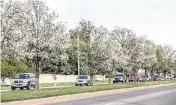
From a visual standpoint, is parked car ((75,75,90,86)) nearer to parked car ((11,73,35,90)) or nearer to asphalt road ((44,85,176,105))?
parked car ((11,73,35,90))

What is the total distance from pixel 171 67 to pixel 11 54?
77.3 m

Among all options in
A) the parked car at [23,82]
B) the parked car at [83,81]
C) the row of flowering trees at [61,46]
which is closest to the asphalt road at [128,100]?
the row of flowering trees at [61,46]

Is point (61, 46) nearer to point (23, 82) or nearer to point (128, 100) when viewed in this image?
point (128, 100)

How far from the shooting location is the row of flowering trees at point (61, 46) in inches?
1017

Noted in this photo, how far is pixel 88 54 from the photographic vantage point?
51.9 m

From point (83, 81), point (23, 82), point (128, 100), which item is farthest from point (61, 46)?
point (83, 81)

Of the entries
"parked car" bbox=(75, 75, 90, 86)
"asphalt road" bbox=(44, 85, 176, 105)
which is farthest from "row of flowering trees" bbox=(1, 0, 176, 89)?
"asphalt road" bbox=(44, 85, 176, 105)

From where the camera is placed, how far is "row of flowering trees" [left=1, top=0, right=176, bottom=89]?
25.8 meters

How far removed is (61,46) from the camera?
33.7m

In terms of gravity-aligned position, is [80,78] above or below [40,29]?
below

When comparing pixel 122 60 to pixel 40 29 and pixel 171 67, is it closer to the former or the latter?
pixel 40 29

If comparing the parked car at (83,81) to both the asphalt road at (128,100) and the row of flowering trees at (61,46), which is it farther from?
the asphalt road at (128,100)

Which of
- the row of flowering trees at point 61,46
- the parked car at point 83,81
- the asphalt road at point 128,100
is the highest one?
the row of flowering trees at point 61,46

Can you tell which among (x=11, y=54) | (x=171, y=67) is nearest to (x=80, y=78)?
(x=11, y=54)
